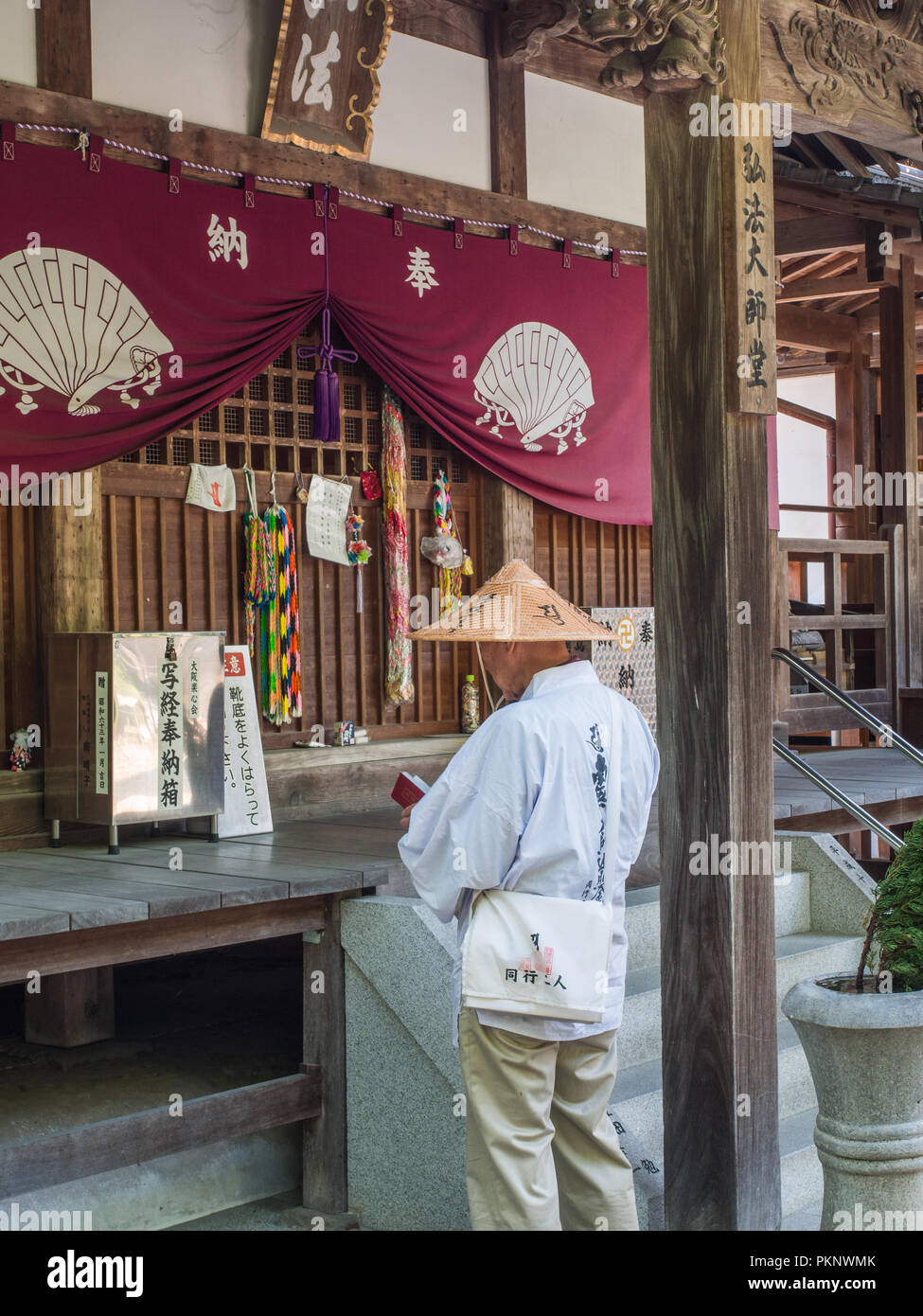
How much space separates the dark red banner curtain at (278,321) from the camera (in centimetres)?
588

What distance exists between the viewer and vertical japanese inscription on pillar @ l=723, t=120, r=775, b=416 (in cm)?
419

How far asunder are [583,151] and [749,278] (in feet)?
14.5

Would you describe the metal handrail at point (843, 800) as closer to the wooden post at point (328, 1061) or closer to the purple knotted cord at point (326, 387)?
the wooden post at point (328, 1061)

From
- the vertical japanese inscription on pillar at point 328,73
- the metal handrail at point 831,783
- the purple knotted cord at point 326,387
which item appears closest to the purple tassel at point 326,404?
the purple knotted cord at point 326,387

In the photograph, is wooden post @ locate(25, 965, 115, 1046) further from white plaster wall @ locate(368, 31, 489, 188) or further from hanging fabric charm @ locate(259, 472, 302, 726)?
white plaster wall @ locate(368, 31, 489, 188)

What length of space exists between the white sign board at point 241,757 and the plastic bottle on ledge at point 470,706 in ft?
5.66

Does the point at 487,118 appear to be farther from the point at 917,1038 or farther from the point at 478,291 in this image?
the point at 917,1038

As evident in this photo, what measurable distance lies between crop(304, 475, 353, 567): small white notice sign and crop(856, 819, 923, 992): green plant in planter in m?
3.89

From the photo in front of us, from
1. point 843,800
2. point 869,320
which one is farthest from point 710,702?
point 869,320

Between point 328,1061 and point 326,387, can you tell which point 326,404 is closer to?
point 326,387

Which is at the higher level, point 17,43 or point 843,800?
point 17,43

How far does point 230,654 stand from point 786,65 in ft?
10.9

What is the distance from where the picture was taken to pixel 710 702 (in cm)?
419
